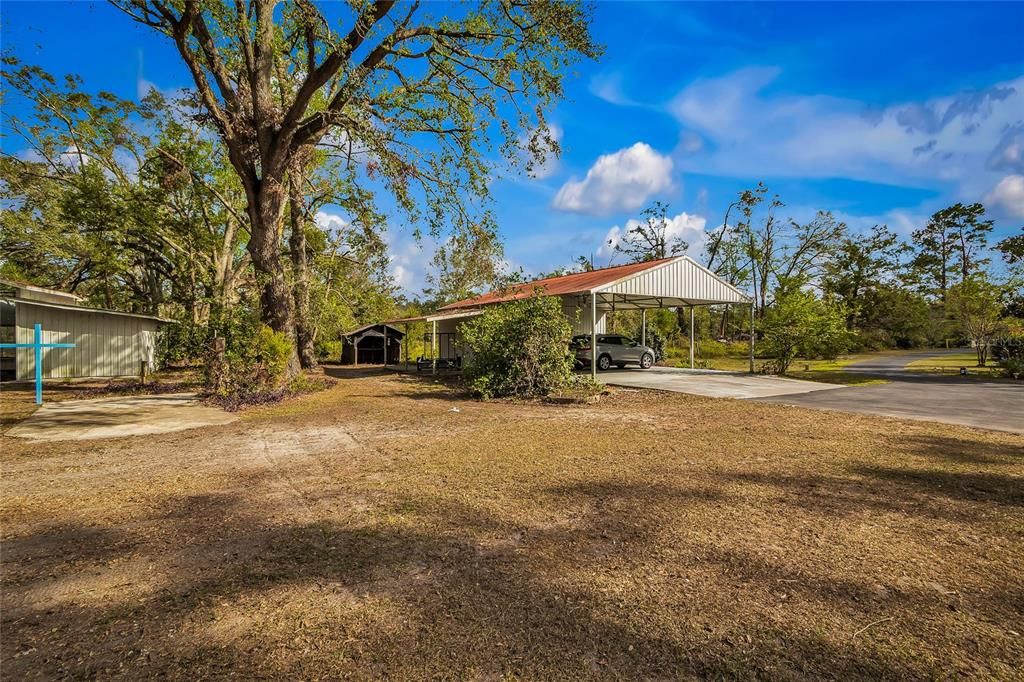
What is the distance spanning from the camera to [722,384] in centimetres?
1581

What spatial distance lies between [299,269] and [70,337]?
9.16m

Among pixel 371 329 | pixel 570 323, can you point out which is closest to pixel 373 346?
pixel 371 329

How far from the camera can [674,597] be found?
286 centimetres

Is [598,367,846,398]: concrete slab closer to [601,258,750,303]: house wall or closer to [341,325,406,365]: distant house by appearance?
[601,258,750,303]: house wall

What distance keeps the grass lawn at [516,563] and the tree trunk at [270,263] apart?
8.36 meters

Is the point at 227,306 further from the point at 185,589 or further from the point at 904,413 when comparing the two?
the point at 904,413

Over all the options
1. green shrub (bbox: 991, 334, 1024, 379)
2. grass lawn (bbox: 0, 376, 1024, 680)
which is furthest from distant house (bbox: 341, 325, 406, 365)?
green shrub (bbox: 991, 334, 1024, 379)

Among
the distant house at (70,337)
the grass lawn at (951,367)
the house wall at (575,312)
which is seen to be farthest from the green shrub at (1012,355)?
the distant house at (70,337)

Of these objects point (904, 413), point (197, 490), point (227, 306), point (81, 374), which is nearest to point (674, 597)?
point (197, 490)

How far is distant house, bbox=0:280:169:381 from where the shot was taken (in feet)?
60.2

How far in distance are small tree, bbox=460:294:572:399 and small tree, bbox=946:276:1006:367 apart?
779 inches

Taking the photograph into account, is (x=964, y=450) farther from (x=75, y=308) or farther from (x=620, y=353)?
(x=75, y=308)

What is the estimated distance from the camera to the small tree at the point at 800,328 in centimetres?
1848

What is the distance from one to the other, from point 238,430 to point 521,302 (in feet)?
23.6
